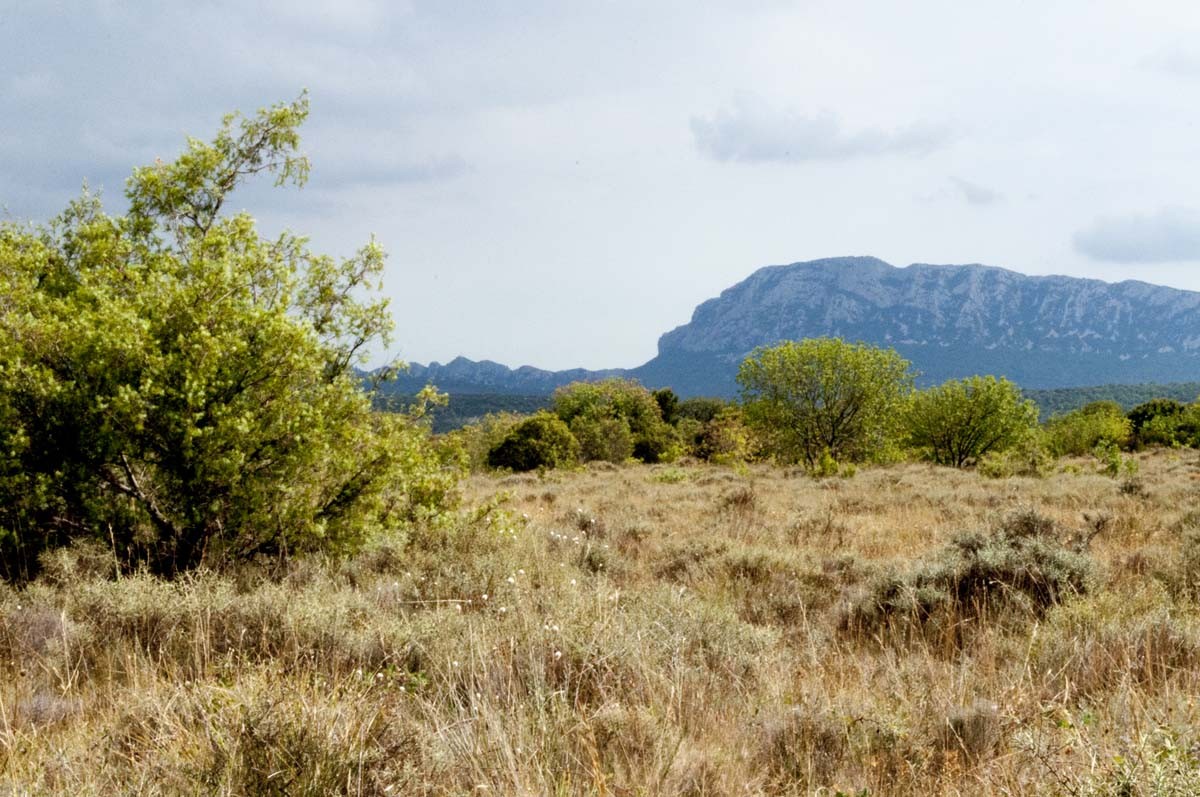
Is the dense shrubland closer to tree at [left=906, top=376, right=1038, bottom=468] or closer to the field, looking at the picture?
tree at [left=906, top=376, right=1038, bottom=468]

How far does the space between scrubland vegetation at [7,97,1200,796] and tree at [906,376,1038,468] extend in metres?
27.2

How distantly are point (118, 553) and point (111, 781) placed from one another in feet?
15.1

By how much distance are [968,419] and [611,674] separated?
38629mm

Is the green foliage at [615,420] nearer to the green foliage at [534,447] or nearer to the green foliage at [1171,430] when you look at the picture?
the green foliage at [534,447]

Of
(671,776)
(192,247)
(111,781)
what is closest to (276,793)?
(111,781)

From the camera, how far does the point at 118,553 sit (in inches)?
254

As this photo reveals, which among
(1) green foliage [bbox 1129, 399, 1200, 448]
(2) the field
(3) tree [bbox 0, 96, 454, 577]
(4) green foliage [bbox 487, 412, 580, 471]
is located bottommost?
(1) green foliage [bbox 1129, 399, 1200, 448]

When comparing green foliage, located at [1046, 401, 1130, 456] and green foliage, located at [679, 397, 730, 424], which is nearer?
green foliage, located at [1046, 401, 1130, 456]

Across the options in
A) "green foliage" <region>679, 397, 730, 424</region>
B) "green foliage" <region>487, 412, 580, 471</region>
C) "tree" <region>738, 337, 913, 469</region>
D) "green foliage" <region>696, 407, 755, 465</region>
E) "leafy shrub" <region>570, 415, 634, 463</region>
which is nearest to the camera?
"tree" <region>738, 337, 913, 469</region>

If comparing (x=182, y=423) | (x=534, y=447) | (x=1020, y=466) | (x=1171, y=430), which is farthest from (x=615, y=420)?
(x=182, y=423)

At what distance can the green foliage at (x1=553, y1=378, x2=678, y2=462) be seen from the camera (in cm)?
5738

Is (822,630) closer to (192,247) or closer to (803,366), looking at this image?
(192,247)

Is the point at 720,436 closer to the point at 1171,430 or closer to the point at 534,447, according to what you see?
the point at 534,447

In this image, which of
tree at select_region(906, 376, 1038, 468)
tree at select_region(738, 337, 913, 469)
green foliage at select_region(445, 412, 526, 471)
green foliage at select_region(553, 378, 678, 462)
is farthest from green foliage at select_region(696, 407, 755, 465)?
green foliage at select_region(445, 412, 526, 471)
